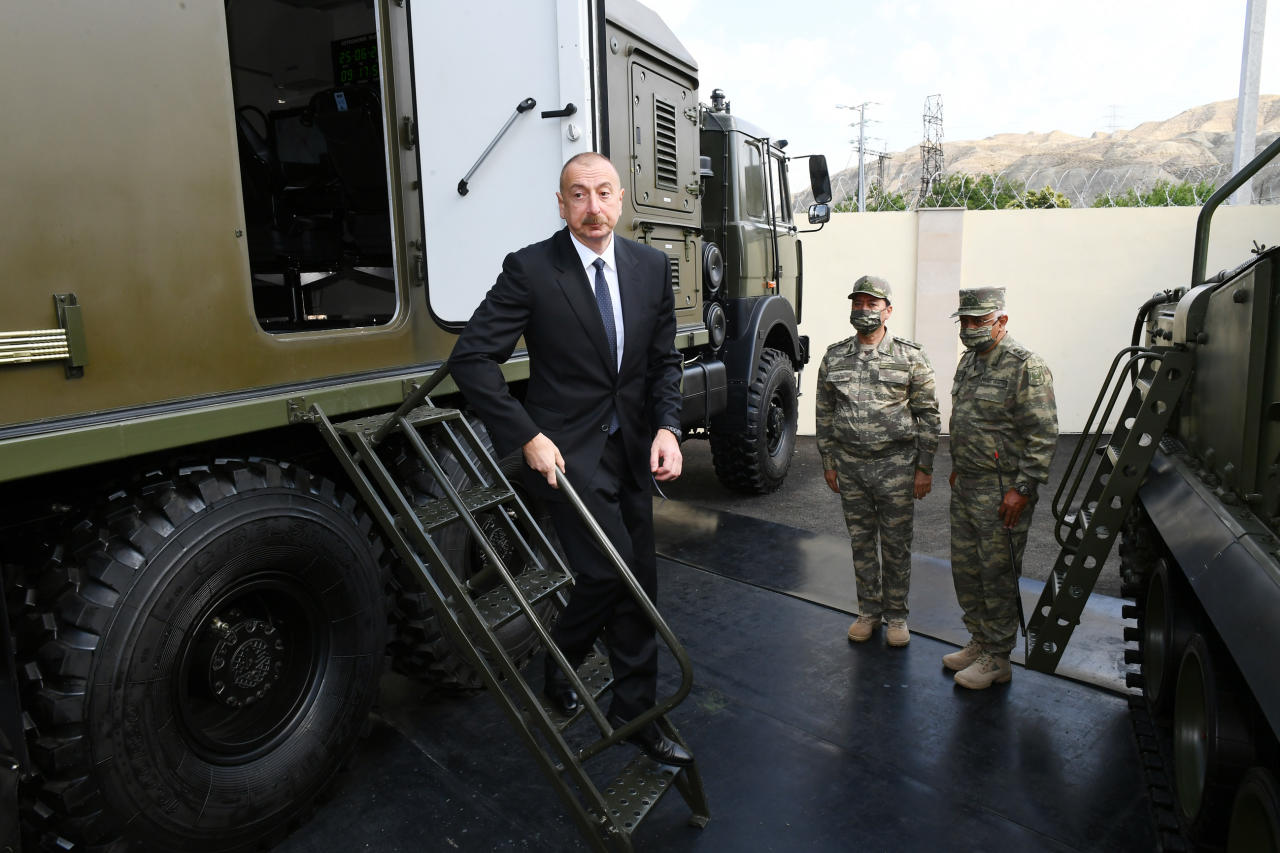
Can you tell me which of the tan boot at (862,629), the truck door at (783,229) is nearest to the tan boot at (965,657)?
the tan boot at (862,629)

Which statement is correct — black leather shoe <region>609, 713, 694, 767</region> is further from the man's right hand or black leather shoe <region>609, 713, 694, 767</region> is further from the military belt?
the military belt

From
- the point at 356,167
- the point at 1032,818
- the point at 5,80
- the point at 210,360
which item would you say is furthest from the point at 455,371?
the point at 1032,818

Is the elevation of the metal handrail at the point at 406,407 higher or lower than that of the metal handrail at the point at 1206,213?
lower

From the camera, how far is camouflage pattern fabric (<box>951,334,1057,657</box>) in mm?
3279

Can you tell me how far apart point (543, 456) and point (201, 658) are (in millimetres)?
1061

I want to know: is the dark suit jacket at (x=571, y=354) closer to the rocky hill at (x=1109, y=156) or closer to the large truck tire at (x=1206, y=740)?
the large truck tire at (x=1206, y=740)

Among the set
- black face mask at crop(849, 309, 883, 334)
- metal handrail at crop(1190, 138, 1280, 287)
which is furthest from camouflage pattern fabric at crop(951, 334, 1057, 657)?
metal handrail at crop(1190, 138, 1280, 287)

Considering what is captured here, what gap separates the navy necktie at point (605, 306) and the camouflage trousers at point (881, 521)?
1.68 meters

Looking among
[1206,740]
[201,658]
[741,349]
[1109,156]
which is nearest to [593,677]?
[201,658]

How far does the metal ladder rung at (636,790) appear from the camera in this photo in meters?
2.30

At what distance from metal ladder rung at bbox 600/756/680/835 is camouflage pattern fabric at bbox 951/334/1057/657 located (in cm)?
159

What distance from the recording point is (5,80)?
71.5 inches

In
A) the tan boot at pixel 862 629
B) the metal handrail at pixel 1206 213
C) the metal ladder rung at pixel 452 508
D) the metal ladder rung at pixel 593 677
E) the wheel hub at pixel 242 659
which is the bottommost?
the tan boot at pixel 862 629

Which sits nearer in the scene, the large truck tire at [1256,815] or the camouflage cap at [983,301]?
the large truck tire at [1256,815]
